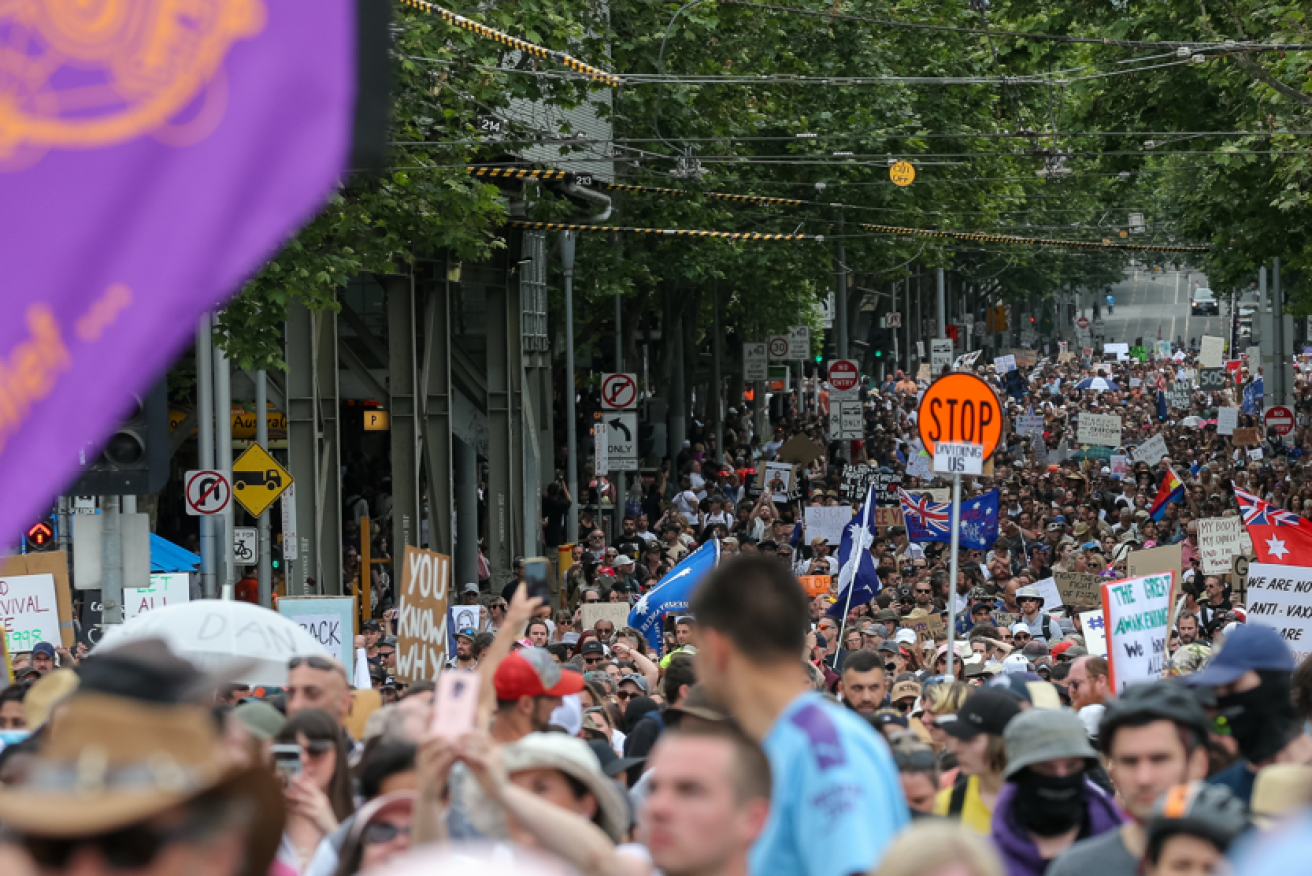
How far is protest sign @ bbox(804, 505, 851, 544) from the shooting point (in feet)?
83.2

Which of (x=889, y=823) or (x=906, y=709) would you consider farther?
(x=906, y=709)

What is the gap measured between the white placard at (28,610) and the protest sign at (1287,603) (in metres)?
9.18

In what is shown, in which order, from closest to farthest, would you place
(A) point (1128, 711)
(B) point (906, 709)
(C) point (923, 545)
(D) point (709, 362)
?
(A) point (1128, 711) → (B) point (906, 709) → (C) point (923, 545) → (D) point (709, 362)

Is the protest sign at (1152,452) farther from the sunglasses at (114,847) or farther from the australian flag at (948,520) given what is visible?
the sunglasses at (114,847)

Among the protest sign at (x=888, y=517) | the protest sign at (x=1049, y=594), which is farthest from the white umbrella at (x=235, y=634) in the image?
the protest sign at (x=888, y=517)

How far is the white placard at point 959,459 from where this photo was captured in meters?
12.4

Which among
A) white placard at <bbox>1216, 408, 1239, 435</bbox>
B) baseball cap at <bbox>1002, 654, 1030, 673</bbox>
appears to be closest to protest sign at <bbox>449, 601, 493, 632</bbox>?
baseball cap at <bbox>1002, 654, 1030, 673</bbox>

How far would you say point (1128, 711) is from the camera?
4953 mm

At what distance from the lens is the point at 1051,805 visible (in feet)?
16.8

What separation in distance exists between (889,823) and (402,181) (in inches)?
653

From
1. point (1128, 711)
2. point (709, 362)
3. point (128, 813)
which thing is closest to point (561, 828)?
point (128, 813)

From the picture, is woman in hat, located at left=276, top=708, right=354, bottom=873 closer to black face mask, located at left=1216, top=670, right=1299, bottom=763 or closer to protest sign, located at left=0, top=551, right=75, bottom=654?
black face mask, located at left=1216, top=670, right=1299, bottom=763

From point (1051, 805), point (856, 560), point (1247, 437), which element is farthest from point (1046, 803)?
point (1247, 437)

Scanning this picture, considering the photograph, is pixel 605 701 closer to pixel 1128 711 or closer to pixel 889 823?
pixel 1128 711
